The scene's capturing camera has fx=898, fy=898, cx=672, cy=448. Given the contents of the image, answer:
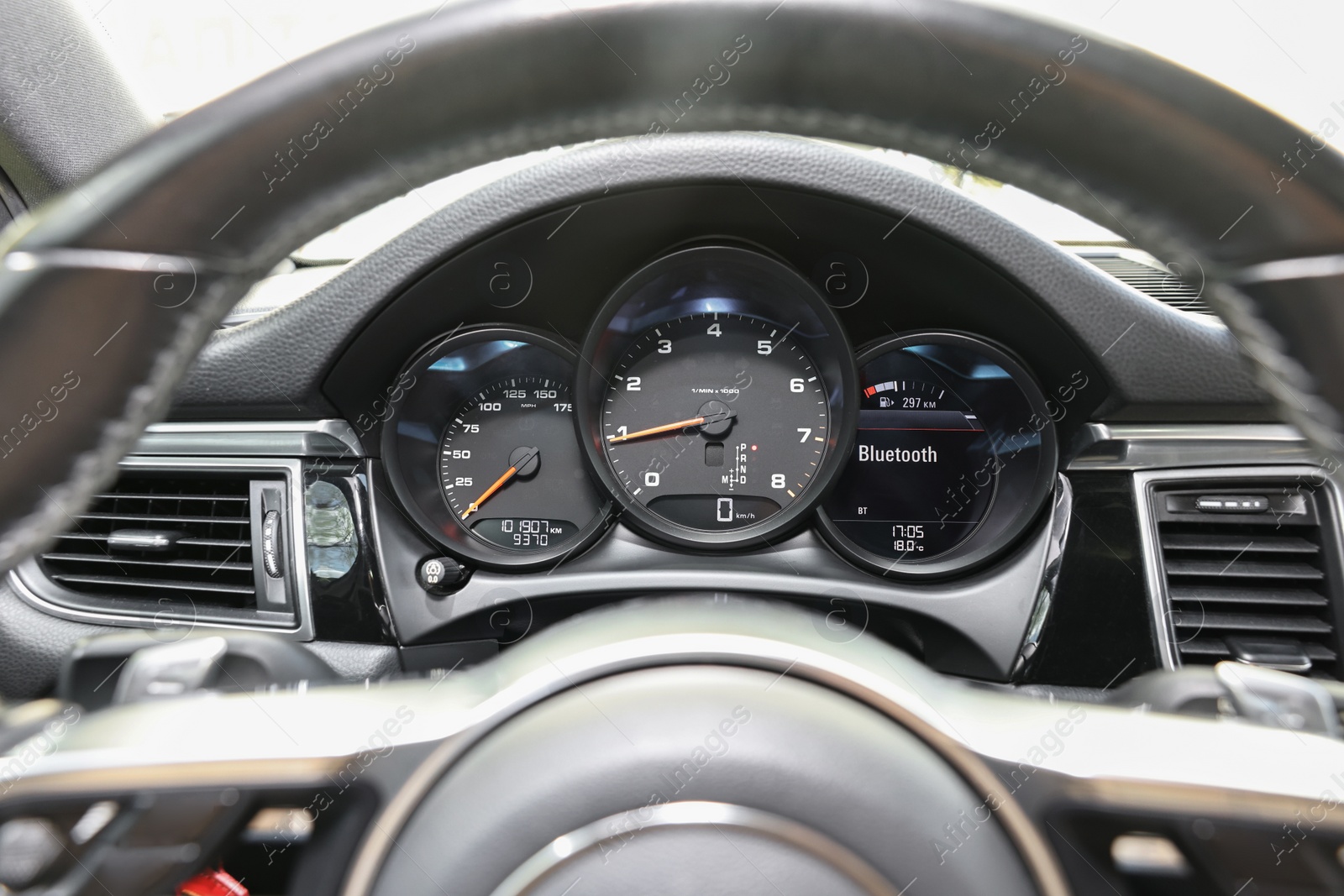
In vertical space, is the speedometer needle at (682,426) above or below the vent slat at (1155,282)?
below

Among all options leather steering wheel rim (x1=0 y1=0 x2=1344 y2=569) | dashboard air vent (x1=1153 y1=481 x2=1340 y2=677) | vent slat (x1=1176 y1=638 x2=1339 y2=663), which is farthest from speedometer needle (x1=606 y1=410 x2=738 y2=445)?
leather steering wheel rim (x1=0 y1=0 x2=1344 y2=569)

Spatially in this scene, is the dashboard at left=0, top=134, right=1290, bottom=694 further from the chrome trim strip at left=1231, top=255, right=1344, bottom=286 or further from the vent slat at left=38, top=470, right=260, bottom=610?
the chrome trim strip at left=1231, top=255, right=1344, bottom=286

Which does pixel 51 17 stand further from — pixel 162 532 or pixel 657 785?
pixel 657 785

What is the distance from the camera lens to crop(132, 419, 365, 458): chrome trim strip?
1.83 meters

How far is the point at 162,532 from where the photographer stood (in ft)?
6.04

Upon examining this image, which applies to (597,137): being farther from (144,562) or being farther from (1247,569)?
(144,562)

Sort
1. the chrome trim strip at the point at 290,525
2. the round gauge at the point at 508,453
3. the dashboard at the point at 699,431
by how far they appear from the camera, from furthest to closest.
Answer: the round gauge at the point at 508,453
the chrome trim strip at the point at 290,525
the dashboard at the point at 699,431

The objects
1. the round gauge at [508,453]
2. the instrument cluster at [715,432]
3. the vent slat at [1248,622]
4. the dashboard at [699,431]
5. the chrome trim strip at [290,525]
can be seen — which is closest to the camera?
the vent slat at [1248,622]

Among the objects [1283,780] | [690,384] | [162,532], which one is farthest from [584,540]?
[1283,780]

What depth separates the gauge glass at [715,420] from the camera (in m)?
2.16

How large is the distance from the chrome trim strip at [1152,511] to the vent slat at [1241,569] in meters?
0.04

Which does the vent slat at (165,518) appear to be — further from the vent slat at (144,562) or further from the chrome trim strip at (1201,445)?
the chrome trim strip at (1201,445)

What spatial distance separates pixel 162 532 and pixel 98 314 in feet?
5.16

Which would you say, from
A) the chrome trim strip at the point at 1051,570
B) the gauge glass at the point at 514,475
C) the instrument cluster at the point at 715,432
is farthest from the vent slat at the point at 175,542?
the chrome trim strip at the point at 1051,570
